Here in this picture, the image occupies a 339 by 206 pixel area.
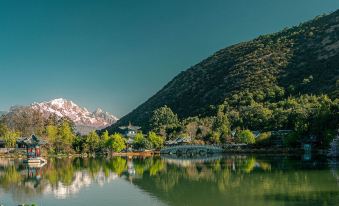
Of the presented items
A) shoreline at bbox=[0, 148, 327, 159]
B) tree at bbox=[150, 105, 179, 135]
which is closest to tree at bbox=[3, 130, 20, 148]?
shoreline at bbox=[0, 148, 327, 159]

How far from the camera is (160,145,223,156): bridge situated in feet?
331

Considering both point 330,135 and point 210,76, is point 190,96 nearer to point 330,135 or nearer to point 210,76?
point 210,76

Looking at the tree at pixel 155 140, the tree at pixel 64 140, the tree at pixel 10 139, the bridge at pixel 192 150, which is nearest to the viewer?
the tree at pixel 64 140

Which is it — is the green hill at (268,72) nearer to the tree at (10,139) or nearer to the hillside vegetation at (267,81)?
the hillside vegetation at (267,81)

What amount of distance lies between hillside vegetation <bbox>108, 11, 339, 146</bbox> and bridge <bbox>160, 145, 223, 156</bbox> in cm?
1501

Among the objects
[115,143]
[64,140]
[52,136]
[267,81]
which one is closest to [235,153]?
[115,143]

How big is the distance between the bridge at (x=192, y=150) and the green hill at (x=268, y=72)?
114 ft

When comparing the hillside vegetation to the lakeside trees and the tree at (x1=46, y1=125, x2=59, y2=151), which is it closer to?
the lakeside trees

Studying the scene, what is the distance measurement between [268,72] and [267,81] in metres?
7.82

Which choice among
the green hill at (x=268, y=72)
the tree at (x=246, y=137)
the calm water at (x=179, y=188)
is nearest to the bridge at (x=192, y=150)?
the tree at (x=246, y=137)

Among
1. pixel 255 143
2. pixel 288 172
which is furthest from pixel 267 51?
pixel 288 172

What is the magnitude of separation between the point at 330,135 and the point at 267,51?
342ft

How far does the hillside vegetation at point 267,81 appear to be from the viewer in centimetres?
11350

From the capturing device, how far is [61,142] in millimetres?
101312
